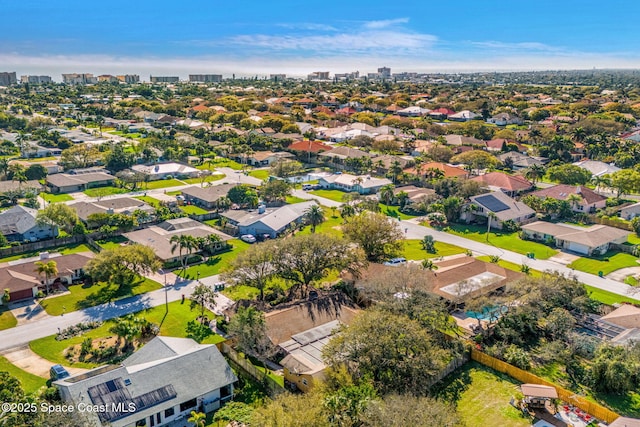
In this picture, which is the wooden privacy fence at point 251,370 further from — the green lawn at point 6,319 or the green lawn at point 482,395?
the green lawn at point 6,319

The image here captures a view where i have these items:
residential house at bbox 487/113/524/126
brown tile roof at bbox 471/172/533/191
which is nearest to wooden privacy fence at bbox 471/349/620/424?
brown tile roof at bbox 471/172/533/191

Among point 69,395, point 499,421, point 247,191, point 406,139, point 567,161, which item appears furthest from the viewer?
point 406,139

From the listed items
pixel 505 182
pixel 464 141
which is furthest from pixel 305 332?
pixel 464 141

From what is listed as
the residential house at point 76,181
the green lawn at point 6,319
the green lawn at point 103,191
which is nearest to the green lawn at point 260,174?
the green lawn at point 103,191

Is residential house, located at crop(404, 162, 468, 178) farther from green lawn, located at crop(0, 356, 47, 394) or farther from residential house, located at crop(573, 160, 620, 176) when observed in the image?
green lawn, located at crop(0, 356, 47, 394)

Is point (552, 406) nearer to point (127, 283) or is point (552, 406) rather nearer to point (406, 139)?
point (127, 283)

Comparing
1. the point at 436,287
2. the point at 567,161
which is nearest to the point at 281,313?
the point at 436,287
